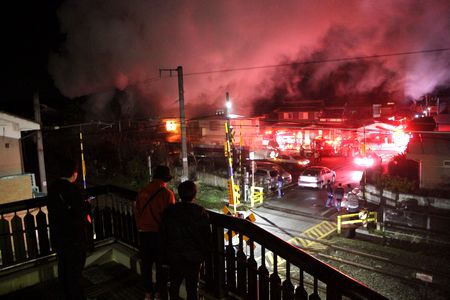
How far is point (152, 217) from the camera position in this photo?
3670mm

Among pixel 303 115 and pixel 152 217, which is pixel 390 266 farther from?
pixel 303 115

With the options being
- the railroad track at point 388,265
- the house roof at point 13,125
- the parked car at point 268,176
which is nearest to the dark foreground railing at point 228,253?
the railroad track at point 388,265

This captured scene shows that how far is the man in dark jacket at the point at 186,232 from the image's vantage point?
3.03 m

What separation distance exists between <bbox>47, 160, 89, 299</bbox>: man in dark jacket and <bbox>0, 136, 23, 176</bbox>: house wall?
1267 cm

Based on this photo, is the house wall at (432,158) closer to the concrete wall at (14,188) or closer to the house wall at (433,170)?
the house wall at (433,170)

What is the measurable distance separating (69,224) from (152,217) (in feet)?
2.81

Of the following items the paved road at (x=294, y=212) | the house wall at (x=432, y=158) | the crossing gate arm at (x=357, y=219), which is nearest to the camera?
the crossing gate arm at (x=357, y=219)

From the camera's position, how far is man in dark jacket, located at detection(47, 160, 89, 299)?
3402 mm

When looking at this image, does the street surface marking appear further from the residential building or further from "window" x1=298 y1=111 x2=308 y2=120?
"window" x1=298 y1=111 x2=308 y2=120

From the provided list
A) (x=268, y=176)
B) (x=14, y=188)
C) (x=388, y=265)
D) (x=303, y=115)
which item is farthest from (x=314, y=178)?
(x=303, y=115)

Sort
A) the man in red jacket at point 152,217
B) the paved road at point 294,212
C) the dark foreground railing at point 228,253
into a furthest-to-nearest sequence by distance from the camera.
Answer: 1. the paved road at point 294,212
2. the man in red jacket at point 152,217
3. the dark foreground railing at point 228,253

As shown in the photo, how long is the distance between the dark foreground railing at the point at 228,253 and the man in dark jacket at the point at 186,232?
0.31 m

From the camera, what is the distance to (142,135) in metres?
38.3

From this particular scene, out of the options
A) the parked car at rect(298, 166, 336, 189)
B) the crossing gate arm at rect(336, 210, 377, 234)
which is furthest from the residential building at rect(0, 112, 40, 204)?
the parked car at rect(298, 166, 336, 189)
